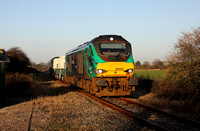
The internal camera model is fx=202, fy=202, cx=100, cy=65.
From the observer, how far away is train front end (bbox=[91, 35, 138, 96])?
9797mm

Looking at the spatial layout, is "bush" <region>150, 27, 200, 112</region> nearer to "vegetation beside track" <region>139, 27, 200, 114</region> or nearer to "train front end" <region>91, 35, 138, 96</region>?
"vegetation beside track" <region>139, 27, 200, 114</region>

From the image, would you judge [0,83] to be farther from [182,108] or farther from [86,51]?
[182,108]

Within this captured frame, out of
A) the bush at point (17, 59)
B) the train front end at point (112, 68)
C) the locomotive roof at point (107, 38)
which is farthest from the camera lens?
the bush at point (17, 59)

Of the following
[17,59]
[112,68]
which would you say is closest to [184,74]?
[112,68]

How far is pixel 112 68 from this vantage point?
986 cm

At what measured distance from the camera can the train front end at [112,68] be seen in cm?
980

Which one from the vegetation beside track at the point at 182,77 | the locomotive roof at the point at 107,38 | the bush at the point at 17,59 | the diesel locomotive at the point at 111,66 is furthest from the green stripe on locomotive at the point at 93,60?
the bush at the point at 17,59

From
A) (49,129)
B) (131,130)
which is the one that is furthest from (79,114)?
(131,130)

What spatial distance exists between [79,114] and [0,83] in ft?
15.9

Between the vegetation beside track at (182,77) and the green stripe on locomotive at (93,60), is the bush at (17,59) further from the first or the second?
the vegetation beside track at (182,77)

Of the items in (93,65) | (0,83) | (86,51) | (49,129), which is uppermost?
(86,51)

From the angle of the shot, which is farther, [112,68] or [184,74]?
[184,74]

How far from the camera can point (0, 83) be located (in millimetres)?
9820

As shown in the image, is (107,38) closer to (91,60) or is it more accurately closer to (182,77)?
(91,60)
